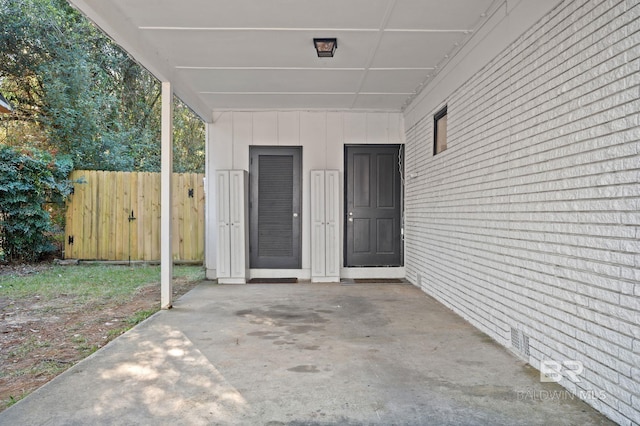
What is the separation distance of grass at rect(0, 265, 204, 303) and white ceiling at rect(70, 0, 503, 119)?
272 centimetres

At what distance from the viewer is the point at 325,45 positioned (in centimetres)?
431

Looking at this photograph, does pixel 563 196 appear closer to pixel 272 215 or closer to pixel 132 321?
pixel 132 321

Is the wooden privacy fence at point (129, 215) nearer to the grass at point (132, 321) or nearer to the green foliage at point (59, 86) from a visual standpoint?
the green foliage at point (59, 86)

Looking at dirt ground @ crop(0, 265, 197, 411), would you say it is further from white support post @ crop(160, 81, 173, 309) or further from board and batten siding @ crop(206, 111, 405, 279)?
board and batten siding @ crop(206, 111, 405, 279)

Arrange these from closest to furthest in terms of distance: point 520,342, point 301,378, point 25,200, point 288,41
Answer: point 301,378, point 520,342, point 288,41, point 25,200

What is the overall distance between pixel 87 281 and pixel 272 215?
9.41ft

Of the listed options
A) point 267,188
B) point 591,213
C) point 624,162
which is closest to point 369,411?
point 591,213

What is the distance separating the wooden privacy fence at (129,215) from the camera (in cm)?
820

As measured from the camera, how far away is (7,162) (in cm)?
723

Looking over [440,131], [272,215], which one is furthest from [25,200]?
[440,131]

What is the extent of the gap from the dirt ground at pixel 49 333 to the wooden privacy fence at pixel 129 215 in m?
2.73

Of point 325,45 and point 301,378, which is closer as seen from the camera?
point 301,378

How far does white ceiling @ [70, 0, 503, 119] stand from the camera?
3.54 meters

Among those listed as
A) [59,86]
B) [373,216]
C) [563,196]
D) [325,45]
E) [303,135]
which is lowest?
[373,216]
